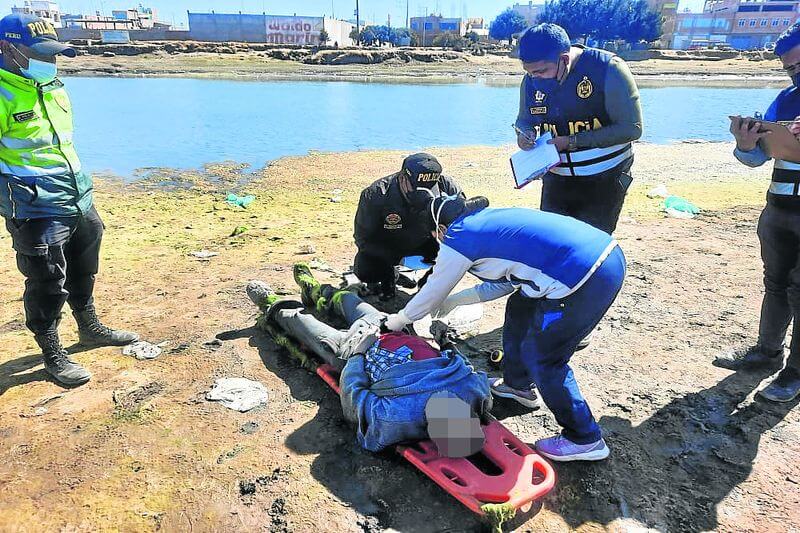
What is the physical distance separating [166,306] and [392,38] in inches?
3639

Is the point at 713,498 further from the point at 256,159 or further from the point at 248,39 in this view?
the point at 248,39

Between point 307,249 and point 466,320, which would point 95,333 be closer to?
point 307,249

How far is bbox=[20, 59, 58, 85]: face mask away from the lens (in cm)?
311

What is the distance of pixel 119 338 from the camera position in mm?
3975

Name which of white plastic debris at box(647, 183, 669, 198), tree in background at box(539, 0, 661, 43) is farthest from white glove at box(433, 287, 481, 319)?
tree in background at box(539, 0, 661, 43)

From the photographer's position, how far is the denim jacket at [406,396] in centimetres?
271

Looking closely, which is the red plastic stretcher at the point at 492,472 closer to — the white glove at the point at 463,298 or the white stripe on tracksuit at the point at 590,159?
the white glove at the point at 463,298

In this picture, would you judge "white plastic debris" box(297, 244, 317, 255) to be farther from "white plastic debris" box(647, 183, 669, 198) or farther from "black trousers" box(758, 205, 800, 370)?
"white plastic debris" box(647, 183, 669, 198)

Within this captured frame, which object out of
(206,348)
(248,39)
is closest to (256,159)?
(206,348)

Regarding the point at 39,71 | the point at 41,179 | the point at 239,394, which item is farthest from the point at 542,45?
the point at 41,179

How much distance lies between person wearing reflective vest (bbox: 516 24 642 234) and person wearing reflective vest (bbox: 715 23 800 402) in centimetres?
64

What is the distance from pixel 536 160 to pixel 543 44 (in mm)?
699

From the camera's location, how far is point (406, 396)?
2.73 m

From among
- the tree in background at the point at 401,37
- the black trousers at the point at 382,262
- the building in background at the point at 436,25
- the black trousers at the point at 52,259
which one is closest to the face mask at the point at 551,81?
the black trousers at the point at 382,262
